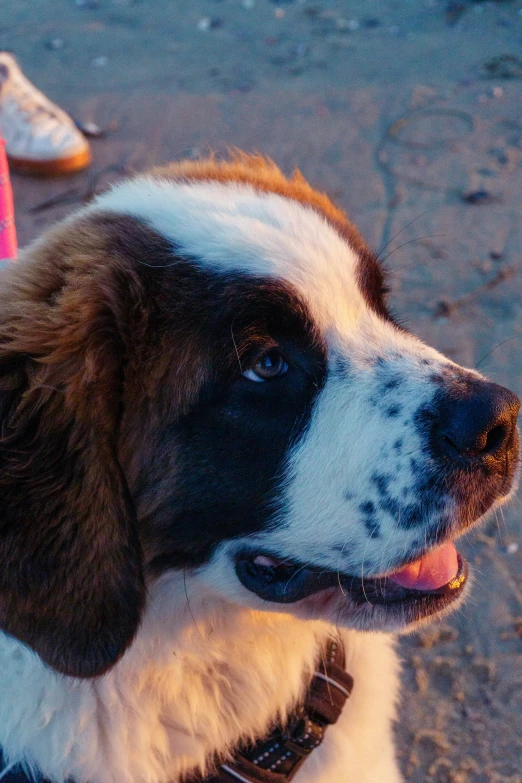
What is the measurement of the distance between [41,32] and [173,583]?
7176 mm

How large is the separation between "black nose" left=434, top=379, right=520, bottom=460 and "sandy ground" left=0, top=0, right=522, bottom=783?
3.89ft

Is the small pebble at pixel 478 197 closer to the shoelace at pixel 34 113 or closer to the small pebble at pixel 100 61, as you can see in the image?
the shoelace at pixel 34 113

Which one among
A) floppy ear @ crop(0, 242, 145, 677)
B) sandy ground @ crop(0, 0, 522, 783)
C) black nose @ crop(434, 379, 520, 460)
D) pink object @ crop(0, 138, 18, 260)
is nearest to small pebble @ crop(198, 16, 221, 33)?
sandy ground @ crop(0, 0, 522, 783)

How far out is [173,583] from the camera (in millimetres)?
1757

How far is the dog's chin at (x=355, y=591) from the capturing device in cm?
167

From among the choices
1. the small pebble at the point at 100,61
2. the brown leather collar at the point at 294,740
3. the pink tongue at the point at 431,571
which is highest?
the pink tongue at the point at 431,571

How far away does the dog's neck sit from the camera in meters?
1.70

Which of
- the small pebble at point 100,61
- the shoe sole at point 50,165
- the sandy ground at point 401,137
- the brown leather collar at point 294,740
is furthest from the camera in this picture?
the small pebble at point 100,61

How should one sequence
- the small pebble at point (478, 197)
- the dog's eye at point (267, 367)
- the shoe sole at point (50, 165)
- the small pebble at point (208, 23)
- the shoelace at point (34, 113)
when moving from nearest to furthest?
1. the dog's eye at point (267, 367)
2. the small pebble at point (478, 197)
3. the shoelace at point (34, 113)
4. the shoe sole at point (50, 165)
5. the small pebble at point (208, 23)

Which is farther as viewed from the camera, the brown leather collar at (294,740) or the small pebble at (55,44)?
the small pebble at (55,44)

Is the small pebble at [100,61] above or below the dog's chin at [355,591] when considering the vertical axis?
below

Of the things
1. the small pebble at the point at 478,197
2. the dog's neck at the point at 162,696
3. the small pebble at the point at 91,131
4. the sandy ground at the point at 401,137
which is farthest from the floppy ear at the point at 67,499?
the small pebble at the point at 91,131

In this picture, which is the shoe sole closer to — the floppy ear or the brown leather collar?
the floppy ear

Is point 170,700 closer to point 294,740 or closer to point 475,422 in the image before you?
point 294,740
